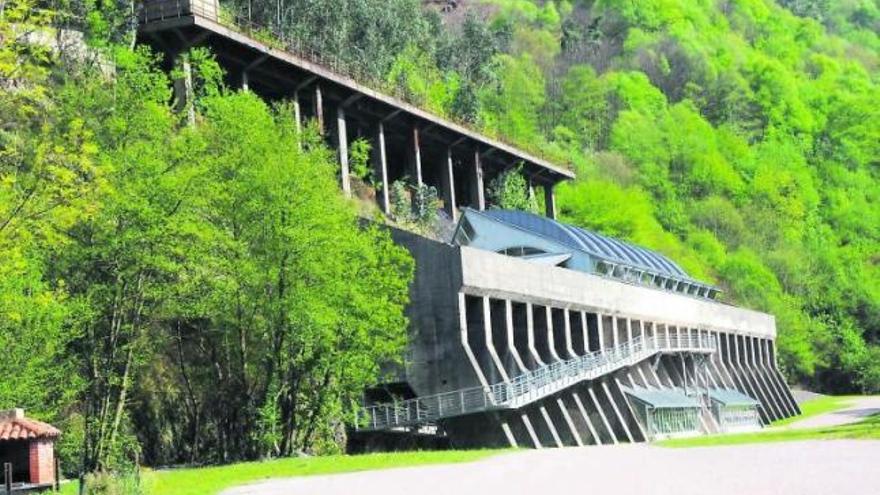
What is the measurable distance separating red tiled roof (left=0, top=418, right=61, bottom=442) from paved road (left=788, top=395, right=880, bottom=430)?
1826 inches

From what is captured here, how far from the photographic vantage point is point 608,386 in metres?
56.2

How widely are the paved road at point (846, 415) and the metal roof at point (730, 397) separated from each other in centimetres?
355

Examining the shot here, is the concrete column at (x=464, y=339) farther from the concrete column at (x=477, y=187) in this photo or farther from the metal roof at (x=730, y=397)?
the concrete column at (x=477, y=187)

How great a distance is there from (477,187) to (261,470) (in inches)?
2072

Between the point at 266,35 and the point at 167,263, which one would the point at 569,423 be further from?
the point at 266,35

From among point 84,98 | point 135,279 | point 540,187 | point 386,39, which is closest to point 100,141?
point 84,98

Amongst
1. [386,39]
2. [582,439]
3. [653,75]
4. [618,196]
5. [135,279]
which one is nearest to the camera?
[135,279]

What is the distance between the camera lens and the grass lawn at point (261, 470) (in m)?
26.2

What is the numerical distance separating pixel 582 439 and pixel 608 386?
6.53m

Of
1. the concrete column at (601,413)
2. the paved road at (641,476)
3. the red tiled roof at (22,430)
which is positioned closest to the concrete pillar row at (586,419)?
the concrete column at (601,413)

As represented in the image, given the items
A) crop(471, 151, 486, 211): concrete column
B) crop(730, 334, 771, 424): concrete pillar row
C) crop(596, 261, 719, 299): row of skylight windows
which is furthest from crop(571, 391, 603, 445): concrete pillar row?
crop(730, 334, 771, 424): concrete pillar row

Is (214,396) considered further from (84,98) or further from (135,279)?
(84,98)

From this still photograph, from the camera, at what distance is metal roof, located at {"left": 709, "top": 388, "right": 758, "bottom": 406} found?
73188 mm

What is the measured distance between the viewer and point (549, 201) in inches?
3821
